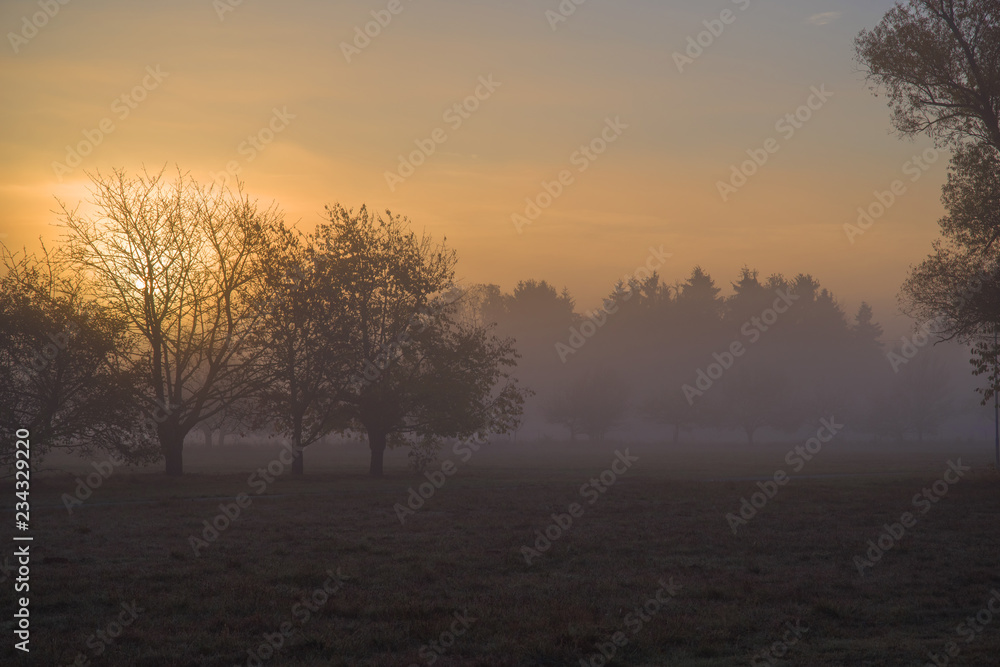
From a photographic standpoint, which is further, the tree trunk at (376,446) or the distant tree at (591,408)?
the distant tree at (591,408)

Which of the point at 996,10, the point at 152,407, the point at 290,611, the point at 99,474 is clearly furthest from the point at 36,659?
the point at 996,10

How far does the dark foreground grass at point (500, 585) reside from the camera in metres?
10.3

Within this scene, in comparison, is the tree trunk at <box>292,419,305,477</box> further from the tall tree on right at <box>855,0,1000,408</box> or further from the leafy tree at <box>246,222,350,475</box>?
the tall tree on right at <box>855,0,1000,408</box>

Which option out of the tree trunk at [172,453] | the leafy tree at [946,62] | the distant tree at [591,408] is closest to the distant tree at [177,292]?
the tree trunk at [172,453]

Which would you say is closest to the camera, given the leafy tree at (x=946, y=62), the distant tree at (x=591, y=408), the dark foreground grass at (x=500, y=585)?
the dark foreground grass at (x=500, y=585)

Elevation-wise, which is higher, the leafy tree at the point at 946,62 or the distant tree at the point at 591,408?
the leafy tree at the point at 946,62

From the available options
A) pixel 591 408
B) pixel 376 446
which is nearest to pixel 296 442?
pixel 376 446

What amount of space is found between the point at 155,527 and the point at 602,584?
13.4m

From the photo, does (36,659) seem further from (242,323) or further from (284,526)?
(242,323)

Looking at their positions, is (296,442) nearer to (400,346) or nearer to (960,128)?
(400,346)

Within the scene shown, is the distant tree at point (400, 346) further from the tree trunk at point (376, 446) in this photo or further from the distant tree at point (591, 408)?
the distant tree at point (591, 408)

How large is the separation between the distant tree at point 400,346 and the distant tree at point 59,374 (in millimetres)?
11272

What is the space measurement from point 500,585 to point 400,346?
3011 centimetres

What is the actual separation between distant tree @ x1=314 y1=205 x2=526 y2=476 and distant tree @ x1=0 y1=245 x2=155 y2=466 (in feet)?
37.0
